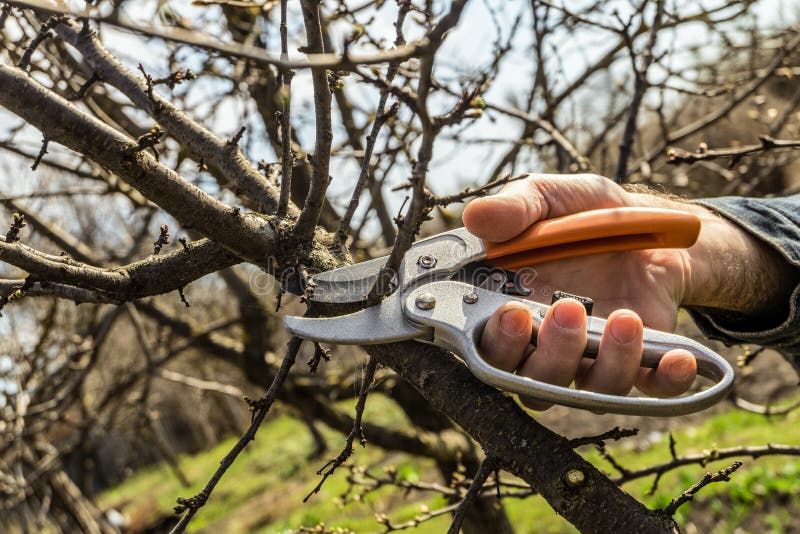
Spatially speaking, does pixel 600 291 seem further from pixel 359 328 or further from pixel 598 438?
pixel 359 328

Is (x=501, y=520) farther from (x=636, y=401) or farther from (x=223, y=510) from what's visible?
(x=223, y=510)

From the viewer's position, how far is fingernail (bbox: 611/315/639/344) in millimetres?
1630

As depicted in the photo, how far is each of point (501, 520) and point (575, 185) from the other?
6.80 ft

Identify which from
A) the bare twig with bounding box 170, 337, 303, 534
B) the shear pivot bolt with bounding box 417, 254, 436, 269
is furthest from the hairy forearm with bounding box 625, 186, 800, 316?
the bare twig with bounding box 170, 337, 303, 534

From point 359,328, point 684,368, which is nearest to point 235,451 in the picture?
point 359,328

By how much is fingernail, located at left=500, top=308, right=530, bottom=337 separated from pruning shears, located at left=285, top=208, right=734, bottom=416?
6cm

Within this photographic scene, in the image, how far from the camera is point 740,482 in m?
5.54

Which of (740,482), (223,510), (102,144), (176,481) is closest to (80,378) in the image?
(102,144)

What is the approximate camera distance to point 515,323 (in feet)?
5.50

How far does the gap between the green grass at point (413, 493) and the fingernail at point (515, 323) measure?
869 millimetres

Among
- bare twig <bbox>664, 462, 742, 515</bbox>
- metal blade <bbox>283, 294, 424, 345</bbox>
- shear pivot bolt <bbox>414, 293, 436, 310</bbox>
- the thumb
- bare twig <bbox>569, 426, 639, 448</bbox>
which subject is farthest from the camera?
the thumb

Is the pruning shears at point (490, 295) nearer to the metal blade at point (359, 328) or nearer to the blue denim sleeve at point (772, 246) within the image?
the metal blade at point (359, 328)

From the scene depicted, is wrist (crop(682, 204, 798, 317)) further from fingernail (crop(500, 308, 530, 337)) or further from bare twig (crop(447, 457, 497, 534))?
bare twig (crop(447, 457, 497, 534))

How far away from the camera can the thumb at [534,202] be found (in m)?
1.80
